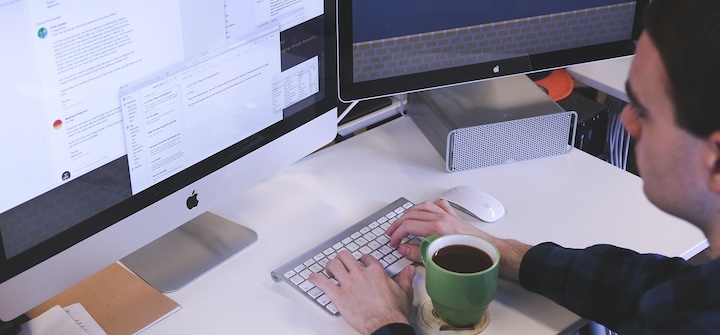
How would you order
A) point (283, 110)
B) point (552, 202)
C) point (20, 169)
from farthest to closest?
point (552, 202) → point (283, 110) → point (20, 169)

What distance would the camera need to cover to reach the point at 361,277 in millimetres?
1129

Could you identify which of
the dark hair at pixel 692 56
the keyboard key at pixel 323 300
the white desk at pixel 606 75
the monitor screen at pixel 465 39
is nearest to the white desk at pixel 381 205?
the keyboard key at pixel 323 300

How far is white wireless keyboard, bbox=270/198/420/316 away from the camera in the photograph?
3.76 feet

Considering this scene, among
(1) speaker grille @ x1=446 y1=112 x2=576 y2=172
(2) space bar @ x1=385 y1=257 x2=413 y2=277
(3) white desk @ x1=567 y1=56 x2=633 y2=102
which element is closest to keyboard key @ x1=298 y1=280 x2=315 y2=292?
(2) space bar @ x1=385 y1=257 x2=413 y2=277

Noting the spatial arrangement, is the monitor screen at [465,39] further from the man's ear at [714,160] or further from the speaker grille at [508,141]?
the man's ear at [714,160]

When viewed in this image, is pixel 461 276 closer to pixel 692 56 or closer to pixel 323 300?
pixel 323 300

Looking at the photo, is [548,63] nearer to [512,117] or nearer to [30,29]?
[512,117]

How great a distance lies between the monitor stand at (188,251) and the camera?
46.4 inches

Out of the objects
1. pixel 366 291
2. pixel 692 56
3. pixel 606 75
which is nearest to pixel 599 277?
pixel 366 291

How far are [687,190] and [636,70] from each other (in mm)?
133

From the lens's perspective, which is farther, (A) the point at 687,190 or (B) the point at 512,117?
(B) the point at 512,117

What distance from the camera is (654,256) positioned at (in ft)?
3.60

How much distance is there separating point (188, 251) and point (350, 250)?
0.79 ft

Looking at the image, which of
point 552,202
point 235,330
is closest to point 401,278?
point 235,330
